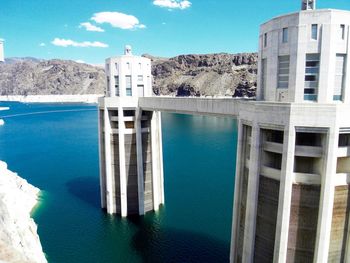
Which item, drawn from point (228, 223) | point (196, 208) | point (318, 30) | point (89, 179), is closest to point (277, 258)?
point (318, 30)

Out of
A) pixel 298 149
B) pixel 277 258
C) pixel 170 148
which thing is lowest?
pixel 170 148

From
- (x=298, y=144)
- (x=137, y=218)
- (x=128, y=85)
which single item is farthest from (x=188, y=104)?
(x=137, y=218)

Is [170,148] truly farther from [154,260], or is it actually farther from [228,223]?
[154,260]

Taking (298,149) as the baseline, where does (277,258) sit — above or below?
below

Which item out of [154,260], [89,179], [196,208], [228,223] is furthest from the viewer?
[89,179]

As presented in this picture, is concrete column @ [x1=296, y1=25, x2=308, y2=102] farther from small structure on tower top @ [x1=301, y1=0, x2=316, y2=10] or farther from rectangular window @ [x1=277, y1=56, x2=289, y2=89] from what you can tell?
small structure on tower top @ [x1=301, y1=0, x2=316, y2=10]

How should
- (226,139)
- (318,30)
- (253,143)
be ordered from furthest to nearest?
(226,139) < (253,143) < (318,30)

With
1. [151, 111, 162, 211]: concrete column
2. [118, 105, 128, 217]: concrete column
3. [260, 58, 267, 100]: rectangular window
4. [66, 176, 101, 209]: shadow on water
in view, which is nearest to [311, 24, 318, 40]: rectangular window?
[260, 58, 267, 100]: rectangular window

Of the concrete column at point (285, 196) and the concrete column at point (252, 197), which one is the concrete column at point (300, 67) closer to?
the concrete column at point (285, 196)

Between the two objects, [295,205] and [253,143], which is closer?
[295,205]
